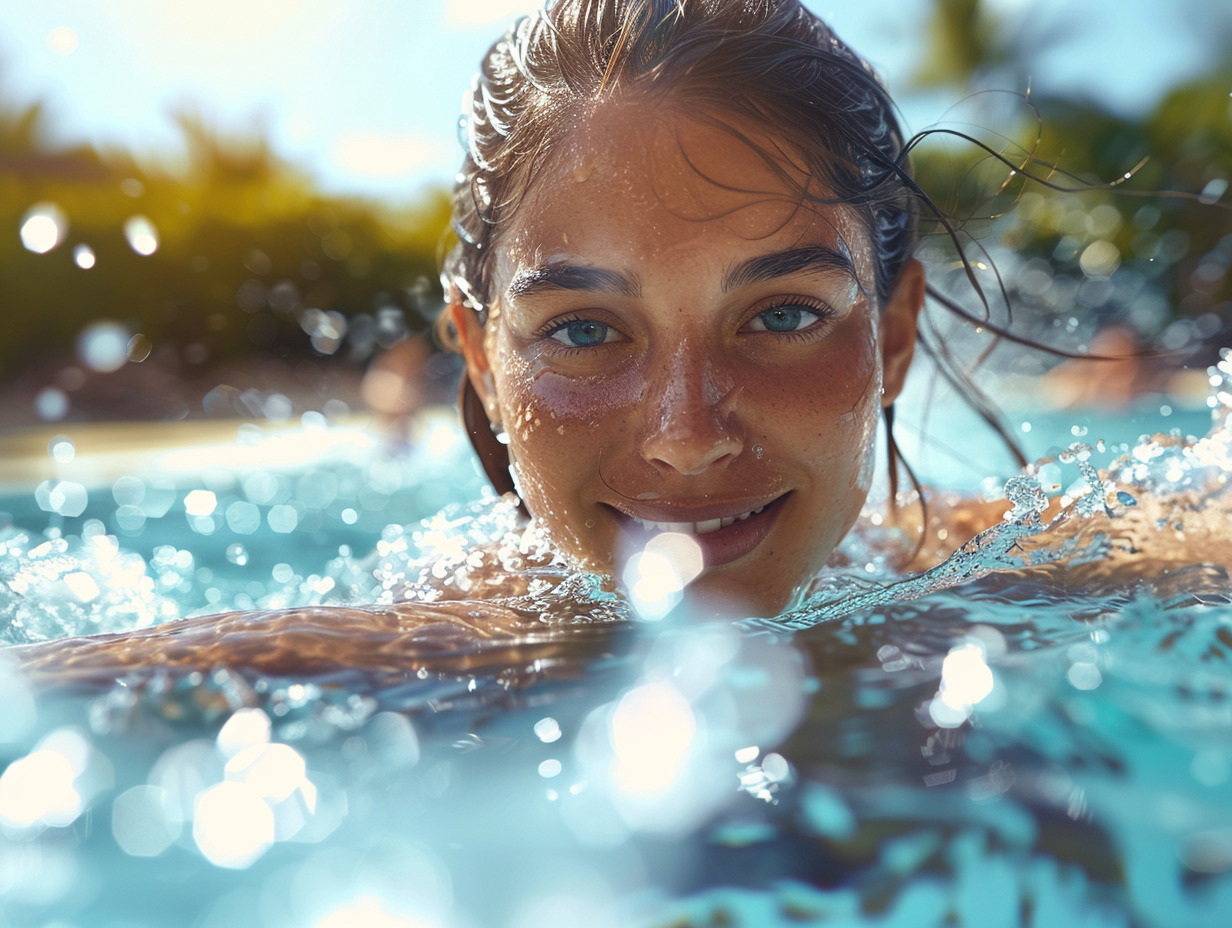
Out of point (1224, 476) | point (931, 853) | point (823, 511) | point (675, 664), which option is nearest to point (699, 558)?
point (823, 511)

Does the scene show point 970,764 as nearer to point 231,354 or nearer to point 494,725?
point 494,725

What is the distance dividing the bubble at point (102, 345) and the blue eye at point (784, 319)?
38.9 feet

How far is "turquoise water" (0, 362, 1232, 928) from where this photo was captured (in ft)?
2.20

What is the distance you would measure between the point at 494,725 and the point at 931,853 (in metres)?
0.37

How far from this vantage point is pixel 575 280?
1399mm

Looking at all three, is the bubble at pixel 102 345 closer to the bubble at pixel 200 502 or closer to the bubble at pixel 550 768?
the bubble at pixel 200 502

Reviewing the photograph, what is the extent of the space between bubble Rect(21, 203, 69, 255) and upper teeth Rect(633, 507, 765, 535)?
41.8ft

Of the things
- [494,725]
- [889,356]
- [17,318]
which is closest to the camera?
[494,725]

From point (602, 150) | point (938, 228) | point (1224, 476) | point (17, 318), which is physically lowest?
point (1224, 476)

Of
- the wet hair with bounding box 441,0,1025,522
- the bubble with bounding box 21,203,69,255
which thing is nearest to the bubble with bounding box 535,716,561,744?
the wet hair with bounding box 441,0,1025,522

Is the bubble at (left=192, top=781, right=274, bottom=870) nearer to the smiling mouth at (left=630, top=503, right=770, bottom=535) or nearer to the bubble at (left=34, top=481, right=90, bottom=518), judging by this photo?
the smiling mouth at (left=630, top=503, right=770, bottom=535)

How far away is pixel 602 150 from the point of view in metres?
1.42

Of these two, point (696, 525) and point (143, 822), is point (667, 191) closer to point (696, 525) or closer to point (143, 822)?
point (696, 525)

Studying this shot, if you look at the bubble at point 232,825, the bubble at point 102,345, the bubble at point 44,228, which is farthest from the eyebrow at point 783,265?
the bubble at point 44,228
